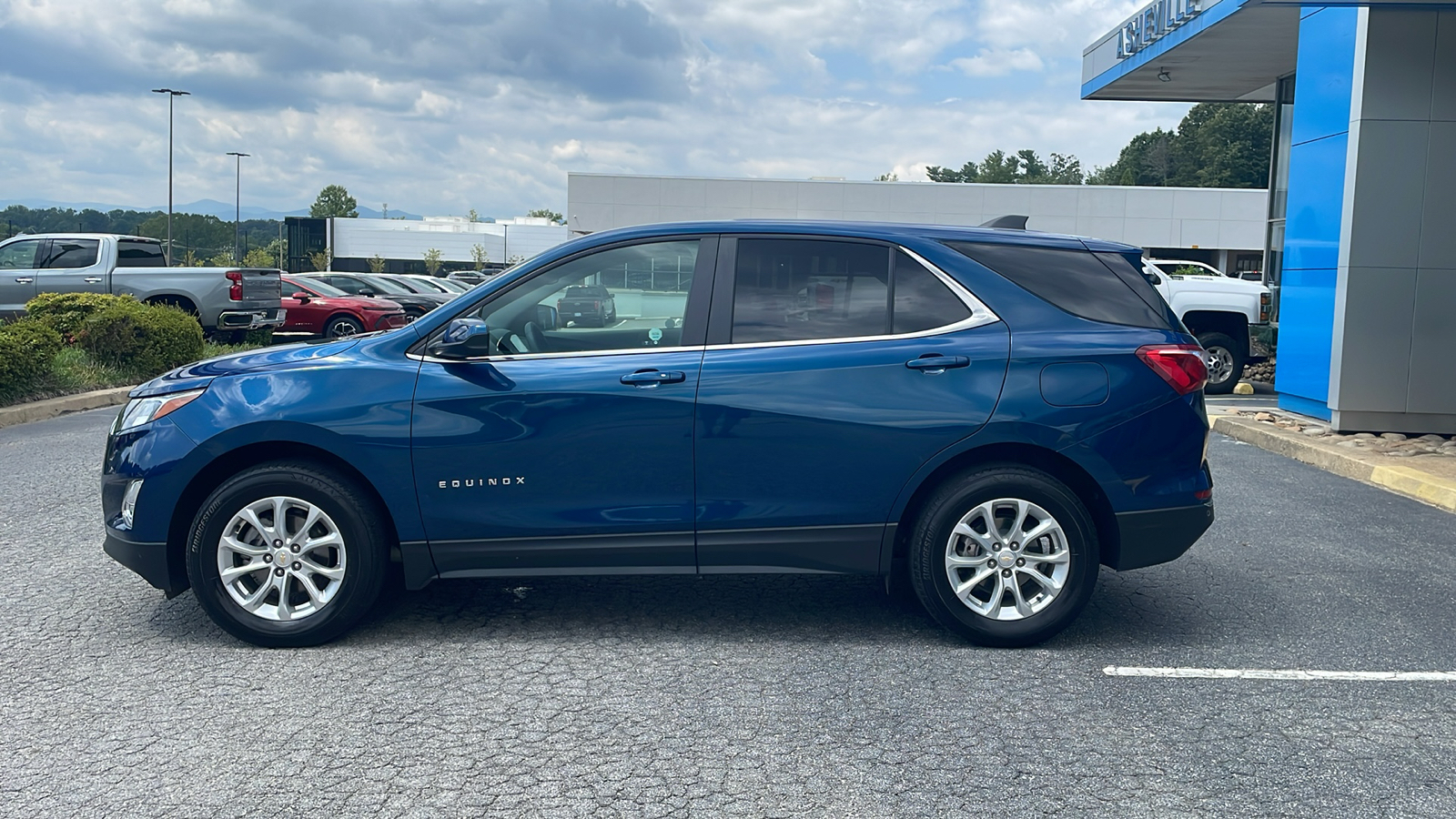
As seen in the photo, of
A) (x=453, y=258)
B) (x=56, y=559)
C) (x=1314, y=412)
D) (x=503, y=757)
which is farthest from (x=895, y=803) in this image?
(x=453, y=258)

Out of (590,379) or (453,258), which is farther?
(453,258)

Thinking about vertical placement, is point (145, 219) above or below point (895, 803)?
above

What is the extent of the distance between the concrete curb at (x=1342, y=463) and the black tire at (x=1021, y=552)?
4937 mm

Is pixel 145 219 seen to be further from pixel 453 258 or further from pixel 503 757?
pixel 503 757

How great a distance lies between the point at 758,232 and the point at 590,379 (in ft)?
3.12

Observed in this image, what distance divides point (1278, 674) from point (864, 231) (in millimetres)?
2405

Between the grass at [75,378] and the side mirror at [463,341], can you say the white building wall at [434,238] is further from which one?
the side mirror at [463,341]

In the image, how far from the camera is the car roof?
16.3ft

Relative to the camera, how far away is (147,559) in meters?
4.74

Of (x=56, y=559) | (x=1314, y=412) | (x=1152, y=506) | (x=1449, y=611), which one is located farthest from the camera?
(x=1314, y=412)

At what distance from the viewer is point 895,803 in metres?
3.46

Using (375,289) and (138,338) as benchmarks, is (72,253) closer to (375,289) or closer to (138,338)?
(138,338)

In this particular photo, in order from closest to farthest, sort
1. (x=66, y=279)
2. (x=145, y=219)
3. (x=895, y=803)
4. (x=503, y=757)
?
1. (x=895, y=803)
2. (x=503, y=757)
3. (x=66, y=279)
4. (x=145, y=219)

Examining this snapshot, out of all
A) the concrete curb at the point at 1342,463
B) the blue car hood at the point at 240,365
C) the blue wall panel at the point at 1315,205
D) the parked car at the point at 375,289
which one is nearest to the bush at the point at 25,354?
the blue car hood at the point at 240,365
